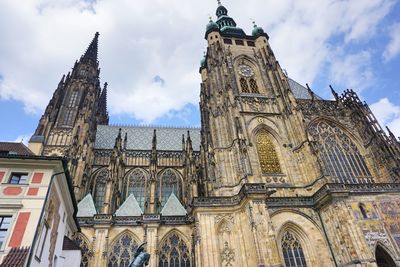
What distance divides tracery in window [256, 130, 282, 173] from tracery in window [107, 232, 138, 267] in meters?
12.6

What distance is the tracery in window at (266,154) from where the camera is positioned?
78.5ft

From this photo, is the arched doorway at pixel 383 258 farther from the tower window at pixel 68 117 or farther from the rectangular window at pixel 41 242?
the tower window at pixel 68 117

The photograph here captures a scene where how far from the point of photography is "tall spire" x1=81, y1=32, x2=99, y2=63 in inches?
1721

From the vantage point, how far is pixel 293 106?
26594mm

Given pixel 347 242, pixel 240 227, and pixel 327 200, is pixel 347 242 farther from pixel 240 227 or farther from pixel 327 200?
pixel 240 227

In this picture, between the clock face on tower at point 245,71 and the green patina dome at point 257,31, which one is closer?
the clock face on tower at point 245,71

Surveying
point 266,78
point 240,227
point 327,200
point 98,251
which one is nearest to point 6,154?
point 98,251

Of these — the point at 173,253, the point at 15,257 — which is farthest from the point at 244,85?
the point at 15,257

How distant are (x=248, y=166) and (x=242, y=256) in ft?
21.4

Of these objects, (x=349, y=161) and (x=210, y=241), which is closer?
(x=210, y=241)

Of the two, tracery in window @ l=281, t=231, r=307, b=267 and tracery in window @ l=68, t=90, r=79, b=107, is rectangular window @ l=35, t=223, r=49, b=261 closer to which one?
tracery in window @ l=281, t=231, r=307, b=267

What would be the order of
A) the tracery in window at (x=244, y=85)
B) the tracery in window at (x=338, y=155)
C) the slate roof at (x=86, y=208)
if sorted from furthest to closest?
the tracery in window at (x=244, y=85), the slate roof at (x=86, y=208), the tracery in window at (x=338, y=155)

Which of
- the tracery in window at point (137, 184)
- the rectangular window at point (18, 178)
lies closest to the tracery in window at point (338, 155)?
the tracery in window at point (137, 184)

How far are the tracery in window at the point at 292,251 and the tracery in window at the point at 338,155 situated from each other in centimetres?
670
